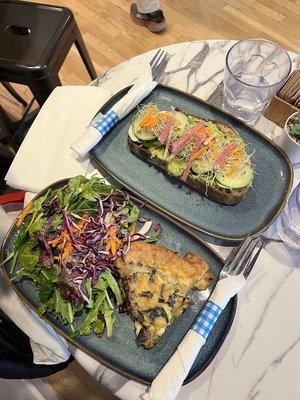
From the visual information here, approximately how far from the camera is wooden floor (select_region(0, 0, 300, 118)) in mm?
2545

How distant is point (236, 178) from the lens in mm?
1128

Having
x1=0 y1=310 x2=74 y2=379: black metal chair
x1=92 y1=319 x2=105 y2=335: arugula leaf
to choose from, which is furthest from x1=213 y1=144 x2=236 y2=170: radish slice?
x1=0 y1=310 x2=74 y2=379: black metal chair

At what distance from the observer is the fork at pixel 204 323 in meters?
0.89

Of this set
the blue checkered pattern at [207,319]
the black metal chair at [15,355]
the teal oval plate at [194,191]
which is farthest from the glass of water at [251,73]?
the black metal chair at [15,355]

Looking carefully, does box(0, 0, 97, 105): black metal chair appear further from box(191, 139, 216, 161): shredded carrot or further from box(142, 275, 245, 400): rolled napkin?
box(142, 275, 245, 400): rolled napkin

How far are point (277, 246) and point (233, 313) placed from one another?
27 cm

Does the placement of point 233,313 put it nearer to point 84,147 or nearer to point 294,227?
point 294,227

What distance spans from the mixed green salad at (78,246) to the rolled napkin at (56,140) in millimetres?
106

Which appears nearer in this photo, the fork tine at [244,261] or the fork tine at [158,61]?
the fork tine at [244,261]

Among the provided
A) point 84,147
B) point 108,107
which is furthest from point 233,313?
point 108,107

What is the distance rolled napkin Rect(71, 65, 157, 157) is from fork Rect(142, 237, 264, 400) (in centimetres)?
57

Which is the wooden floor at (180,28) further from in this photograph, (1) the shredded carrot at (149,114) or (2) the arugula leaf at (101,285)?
(2) the arugula leaf at (101,285)

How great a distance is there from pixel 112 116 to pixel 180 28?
5.53 feet

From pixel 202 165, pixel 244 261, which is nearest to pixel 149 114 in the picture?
pixel 202 165
